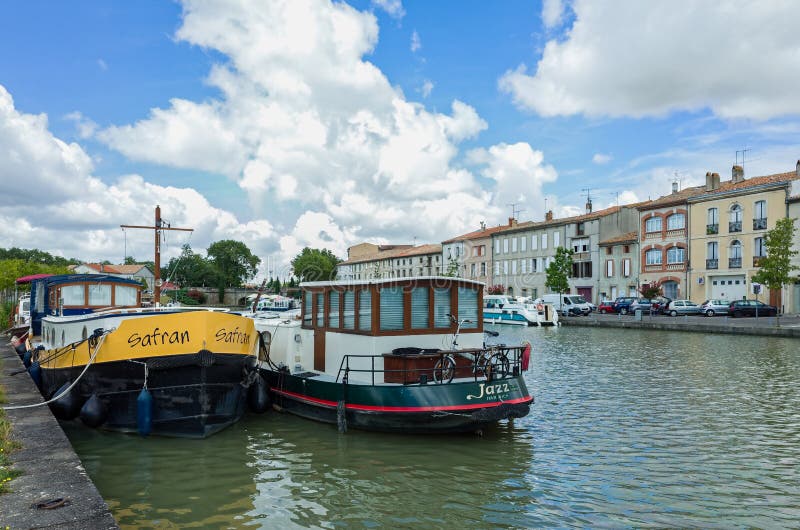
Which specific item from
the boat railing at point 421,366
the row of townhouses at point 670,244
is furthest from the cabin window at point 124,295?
the row of townhouses at point 670,244

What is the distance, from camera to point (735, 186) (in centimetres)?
4600

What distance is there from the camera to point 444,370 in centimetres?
1130

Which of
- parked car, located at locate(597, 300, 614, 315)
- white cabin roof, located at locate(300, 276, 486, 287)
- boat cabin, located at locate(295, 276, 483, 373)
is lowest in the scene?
parked car, located at locate(597, 300, 614, 315)

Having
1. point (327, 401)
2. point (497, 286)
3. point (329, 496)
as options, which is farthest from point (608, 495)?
point (497, 286)

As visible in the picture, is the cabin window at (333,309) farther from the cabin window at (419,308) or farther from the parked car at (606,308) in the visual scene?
the parked car at (606,308)

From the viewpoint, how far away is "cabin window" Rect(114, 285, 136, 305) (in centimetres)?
1652

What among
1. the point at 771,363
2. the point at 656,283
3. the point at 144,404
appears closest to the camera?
the point at 144,404

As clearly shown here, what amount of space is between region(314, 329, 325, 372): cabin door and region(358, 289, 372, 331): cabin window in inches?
63.0

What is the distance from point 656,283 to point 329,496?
4779 centimetres

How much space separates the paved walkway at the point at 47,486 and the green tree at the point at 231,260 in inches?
4064

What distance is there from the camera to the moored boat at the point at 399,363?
10.5m

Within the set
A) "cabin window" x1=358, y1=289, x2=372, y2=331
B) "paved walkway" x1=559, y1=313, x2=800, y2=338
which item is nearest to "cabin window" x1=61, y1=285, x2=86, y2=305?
"cabin window" x1=358, y1=289, x2=372, y2=331

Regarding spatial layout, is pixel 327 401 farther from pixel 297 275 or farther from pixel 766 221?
pixel 297 275

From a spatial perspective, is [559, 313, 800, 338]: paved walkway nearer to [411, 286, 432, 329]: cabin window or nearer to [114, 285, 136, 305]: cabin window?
[411, 286, 432, 329]: cabin window
